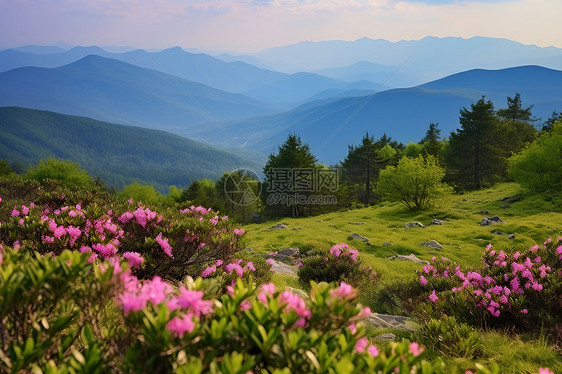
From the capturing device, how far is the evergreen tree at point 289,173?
1917 inches

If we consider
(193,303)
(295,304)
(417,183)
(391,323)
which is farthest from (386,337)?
(417,183)

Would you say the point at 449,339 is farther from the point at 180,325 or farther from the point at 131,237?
the point at 131,237

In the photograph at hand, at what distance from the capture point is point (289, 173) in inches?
1929

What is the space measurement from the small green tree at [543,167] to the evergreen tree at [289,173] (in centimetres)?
2602

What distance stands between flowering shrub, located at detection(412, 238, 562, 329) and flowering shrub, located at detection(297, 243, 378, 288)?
3.07 metres

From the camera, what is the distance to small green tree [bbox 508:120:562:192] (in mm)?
32531

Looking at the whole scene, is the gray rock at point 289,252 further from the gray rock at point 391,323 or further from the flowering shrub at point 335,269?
the gray rock at point 391,323

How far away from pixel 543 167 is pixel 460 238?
18.6 metres

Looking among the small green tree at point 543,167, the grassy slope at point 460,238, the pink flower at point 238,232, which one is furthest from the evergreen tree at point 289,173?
the pink flower at point 238,232

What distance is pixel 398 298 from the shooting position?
9.09 meters

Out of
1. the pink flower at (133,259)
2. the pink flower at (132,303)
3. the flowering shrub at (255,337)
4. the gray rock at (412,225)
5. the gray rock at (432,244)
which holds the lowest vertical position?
the gray rock at (412,225)

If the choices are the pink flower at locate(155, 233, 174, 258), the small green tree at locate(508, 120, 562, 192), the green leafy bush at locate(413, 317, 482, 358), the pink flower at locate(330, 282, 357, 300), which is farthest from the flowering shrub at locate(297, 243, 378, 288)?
the small green tree at locate(508, 120, 562, 192)

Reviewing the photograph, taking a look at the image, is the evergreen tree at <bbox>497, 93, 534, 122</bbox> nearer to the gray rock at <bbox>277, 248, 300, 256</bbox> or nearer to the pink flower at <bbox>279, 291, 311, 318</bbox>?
the gray rock at <bbox>277, 248, 300, 256</bbox>

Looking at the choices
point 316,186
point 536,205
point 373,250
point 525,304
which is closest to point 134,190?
point 316,186
